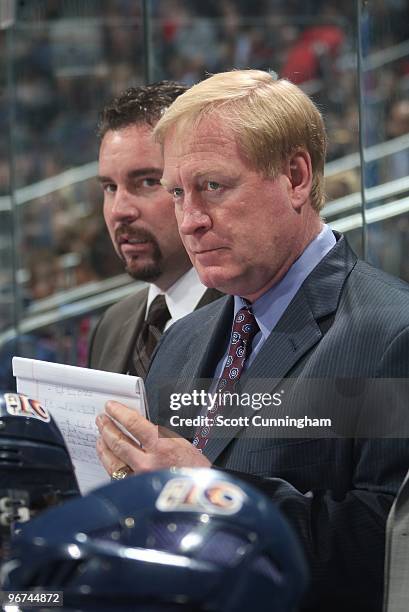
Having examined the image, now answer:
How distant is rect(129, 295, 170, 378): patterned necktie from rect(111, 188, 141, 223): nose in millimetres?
215

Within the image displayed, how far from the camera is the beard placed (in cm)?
253

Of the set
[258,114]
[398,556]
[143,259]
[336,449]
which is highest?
[258,114]

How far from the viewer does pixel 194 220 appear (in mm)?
1825

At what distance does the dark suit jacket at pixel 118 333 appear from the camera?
2643 millimetres

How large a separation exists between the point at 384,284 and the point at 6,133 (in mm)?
3743

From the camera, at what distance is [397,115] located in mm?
2668

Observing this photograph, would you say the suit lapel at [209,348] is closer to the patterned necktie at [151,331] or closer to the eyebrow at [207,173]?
the eyebrow at [207,173]

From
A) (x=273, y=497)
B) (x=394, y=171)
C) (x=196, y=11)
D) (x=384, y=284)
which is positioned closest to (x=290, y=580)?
(x=273, y=497)

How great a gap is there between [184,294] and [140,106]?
0.45m

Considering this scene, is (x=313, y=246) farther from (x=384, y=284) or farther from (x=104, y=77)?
(x=104, y=77)

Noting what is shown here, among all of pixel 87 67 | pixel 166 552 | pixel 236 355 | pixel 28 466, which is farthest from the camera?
pixel 87 67

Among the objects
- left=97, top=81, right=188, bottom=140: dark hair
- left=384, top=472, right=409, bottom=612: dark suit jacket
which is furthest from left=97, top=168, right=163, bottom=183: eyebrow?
left=384, top=472, right=409, bottom=612: dark suit jacket

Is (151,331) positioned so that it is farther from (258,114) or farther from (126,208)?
(258,114)

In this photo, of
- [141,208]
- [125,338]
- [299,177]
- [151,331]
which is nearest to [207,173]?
[299,177]
